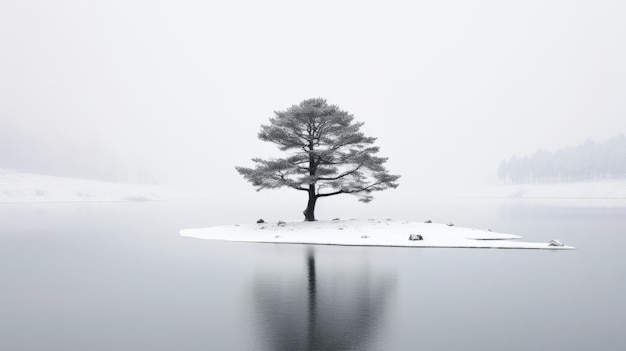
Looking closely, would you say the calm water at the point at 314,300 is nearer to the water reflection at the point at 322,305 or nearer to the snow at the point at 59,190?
the water reflection at the point at 322,305

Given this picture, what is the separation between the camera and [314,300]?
1343cm

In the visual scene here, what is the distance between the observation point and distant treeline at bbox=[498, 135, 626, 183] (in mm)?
148000

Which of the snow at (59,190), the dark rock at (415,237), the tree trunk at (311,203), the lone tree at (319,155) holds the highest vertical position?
the snow at (59,190)

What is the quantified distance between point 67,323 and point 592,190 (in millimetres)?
159685

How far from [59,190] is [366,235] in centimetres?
12445

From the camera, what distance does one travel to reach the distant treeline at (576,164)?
148 m

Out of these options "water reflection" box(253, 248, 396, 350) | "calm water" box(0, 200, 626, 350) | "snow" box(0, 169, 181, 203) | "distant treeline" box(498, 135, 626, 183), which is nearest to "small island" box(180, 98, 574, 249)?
"calm water" box(0, 200, 626, 350)

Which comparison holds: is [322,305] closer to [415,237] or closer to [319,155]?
[415,237]

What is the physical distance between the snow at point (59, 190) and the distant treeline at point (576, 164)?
15472cm

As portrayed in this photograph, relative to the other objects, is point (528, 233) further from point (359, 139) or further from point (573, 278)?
point (573, 278)

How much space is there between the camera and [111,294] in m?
14.7

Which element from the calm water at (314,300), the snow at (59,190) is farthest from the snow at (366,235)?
the snow at (59,190)

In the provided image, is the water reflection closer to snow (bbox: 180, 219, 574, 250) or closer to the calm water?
the calm water

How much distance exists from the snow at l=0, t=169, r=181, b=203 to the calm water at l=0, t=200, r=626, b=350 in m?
111
